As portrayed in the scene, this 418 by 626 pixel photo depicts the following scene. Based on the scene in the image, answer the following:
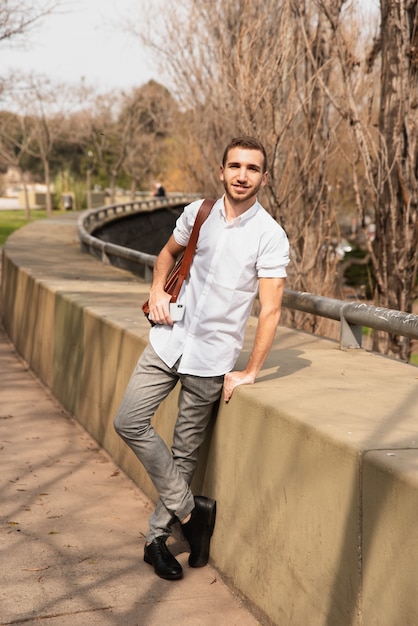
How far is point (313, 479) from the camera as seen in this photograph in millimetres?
3533

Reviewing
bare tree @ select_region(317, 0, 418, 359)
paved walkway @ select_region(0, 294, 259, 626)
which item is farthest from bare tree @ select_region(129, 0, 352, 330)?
paved walkway @ select_region(0, 294, 259, 626)

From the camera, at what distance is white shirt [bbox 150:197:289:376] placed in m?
4.28

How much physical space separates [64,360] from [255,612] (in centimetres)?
433

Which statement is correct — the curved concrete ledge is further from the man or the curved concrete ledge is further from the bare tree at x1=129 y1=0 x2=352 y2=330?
the bare tree at x1=129 y1=0 x2=352 y2=330

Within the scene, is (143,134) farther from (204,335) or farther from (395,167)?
(204,335)

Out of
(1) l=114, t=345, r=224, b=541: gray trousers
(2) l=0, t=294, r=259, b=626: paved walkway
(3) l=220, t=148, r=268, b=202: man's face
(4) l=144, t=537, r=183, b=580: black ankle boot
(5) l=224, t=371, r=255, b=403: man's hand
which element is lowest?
(2) l=0, t=294, r=259, b=626: paved walkway

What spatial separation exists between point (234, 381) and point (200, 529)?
68 centimetres

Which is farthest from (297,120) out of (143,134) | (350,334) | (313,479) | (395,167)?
(143,134)

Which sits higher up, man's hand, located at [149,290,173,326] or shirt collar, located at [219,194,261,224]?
shirt collar, located at [219,194,261,224]

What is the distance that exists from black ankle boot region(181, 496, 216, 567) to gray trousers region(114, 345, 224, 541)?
6 cm

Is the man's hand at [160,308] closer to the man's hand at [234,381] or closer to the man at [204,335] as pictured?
the man at [204,335]

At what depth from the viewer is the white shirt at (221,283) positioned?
4.28 metres

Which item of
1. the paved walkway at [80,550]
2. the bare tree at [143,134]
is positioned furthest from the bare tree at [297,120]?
the bare tree at [143,134]

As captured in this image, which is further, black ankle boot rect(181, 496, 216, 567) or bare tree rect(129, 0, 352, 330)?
bare tree rect(129, 0, 352, 330)
